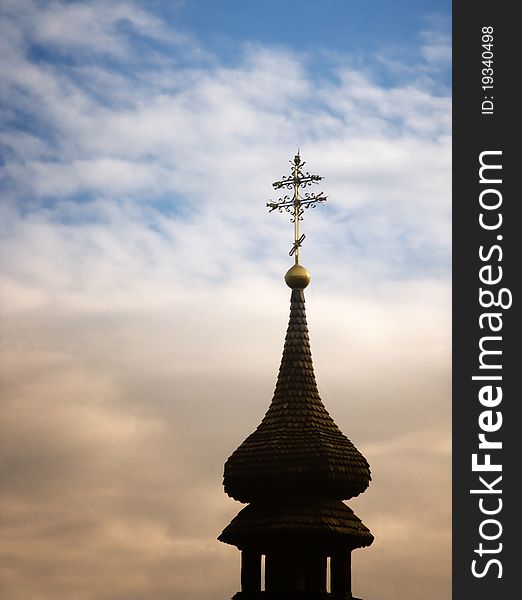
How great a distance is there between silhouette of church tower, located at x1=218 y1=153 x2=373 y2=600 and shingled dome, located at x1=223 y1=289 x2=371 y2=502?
0.03 metres

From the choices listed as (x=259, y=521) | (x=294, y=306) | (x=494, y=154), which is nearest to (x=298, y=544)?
(x=259, y=521)

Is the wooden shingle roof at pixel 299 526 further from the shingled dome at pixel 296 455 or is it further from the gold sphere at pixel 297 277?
the gold sphere at pixel 297 277

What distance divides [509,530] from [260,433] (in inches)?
430

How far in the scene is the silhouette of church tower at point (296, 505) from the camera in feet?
130

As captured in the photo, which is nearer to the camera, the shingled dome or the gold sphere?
the shingled dome

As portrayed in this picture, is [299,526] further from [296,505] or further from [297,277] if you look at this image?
[297,277]

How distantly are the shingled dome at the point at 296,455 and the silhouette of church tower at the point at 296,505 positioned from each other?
0.09 feet

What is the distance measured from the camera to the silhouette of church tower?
39750 millimetres

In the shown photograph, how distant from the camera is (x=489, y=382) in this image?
32.0m

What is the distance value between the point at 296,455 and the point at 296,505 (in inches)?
52.4

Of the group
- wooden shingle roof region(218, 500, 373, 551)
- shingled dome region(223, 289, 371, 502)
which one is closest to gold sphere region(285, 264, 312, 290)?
shingled dome region(223, 289, 371, 502)

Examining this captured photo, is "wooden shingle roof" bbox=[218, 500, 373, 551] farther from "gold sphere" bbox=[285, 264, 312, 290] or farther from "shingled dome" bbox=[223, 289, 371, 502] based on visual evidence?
"gold sphere" bbox=[285, 264, 312, 290]

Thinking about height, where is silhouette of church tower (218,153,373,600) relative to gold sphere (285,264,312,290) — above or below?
below

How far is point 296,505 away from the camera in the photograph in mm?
40188
